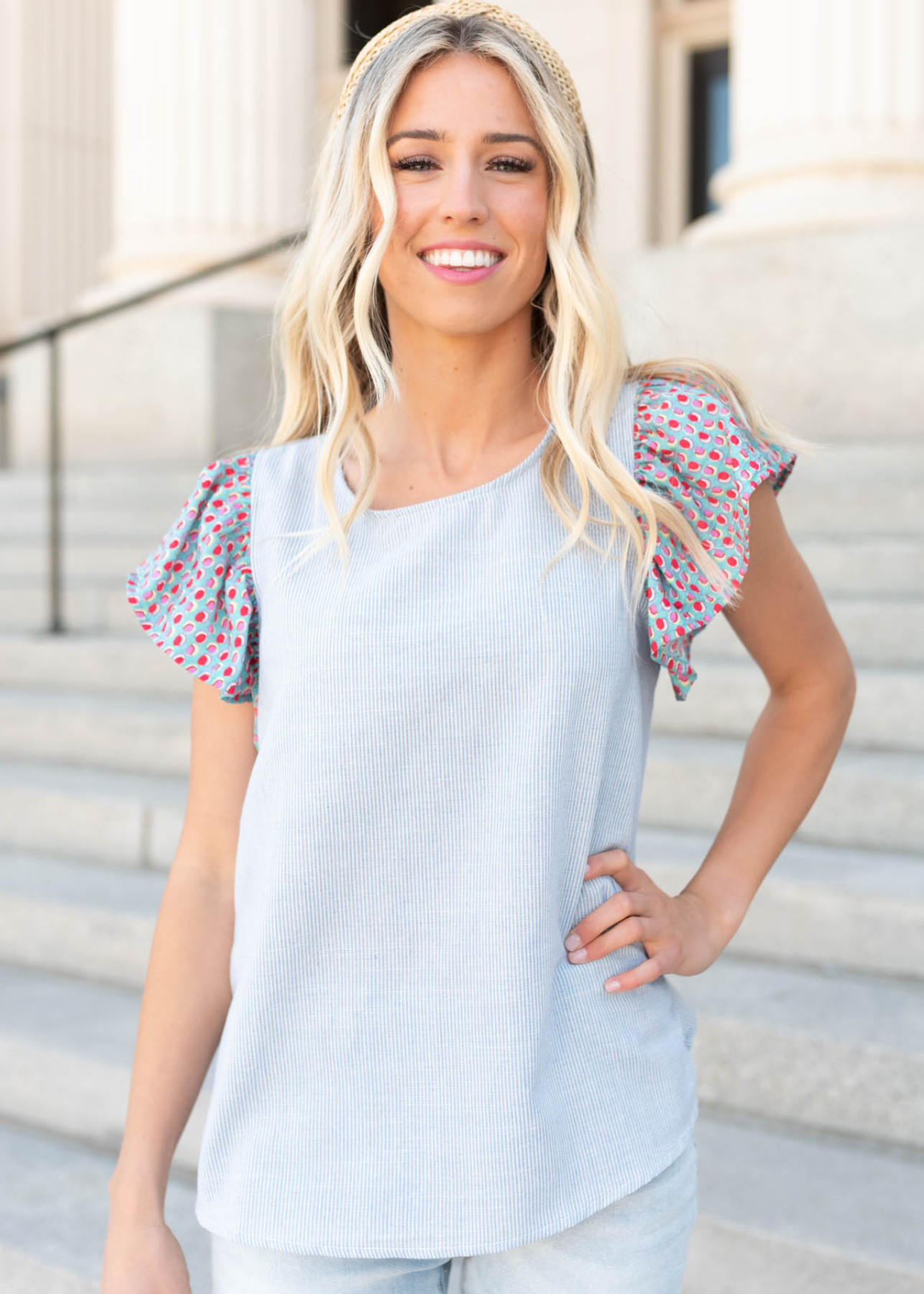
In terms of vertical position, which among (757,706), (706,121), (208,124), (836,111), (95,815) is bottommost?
(95,815)

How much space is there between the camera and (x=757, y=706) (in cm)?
343

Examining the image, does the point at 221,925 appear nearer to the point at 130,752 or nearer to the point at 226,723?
the point at 226,723

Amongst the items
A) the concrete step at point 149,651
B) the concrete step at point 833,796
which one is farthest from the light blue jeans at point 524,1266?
the concrete step at point 149,651

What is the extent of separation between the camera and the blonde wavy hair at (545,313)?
1.29 meters

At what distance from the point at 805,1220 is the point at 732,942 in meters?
0.78

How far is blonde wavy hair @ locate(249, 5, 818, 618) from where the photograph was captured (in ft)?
4.25

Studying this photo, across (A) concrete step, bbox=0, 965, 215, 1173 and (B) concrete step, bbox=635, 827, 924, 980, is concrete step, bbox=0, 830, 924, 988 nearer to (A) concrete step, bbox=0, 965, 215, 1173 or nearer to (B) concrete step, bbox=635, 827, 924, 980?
(B) concrete step, bbox=635, 827, 924, 980

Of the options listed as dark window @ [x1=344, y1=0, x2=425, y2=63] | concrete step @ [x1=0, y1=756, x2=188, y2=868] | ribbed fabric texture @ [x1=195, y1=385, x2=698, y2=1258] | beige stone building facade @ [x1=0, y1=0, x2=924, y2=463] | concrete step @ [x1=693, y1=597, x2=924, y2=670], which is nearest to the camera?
ribbed fabric texture @ [x1=195, y1=385, x2=698, y2=1258]

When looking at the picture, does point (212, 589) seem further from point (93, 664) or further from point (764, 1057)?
point (93, 664)

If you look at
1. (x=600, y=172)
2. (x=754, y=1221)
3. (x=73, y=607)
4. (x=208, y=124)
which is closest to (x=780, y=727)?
(x=754, y=1221)

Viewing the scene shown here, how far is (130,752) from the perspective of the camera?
4082 mm

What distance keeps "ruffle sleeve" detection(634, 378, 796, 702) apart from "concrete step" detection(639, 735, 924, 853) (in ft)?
5.22

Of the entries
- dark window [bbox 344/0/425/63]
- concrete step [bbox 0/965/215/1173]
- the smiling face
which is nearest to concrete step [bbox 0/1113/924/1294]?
concrete step [bbox 0/965/215/1173]

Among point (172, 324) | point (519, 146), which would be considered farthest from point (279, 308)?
point (172, 324)
